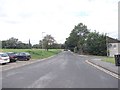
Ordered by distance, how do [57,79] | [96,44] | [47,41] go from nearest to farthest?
[57,79], [96,44], [47,41]

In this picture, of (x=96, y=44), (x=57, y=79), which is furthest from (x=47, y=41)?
(x=57, y=79)

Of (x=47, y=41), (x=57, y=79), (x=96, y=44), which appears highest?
(x=47, y=41)

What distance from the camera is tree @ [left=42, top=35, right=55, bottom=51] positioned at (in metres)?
120

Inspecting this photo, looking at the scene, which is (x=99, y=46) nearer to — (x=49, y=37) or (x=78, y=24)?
(x=49, y=37)

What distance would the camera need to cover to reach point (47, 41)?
120 metres

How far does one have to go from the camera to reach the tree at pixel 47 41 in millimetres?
119975

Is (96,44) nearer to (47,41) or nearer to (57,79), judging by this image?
(47,41)

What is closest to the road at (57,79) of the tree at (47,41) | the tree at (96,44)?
the tree at (96,44)

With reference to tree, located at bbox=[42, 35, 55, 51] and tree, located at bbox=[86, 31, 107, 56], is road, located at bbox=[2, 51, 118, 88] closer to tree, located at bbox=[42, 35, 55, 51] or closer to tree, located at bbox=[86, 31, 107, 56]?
tree, located at bbox=[86, 31, 107, 56]

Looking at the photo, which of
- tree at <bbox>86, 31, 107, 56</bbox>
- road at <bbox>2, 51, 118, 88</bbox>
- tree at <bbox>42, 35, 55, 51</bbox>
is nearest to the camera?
road at <bbox>2, 51, 118, 88</bbox>

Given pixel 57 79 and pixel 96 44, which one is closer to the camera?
pixel 57 79

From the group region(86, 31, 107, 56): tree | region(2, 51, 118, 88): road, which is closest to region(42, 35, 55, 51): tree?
region(86, 31, 107, 56): tree

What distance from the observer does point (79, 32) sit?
14112 centimetres

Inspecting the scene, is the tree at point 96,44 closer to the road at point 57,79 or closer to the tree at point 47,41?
the tree at point 47,41
